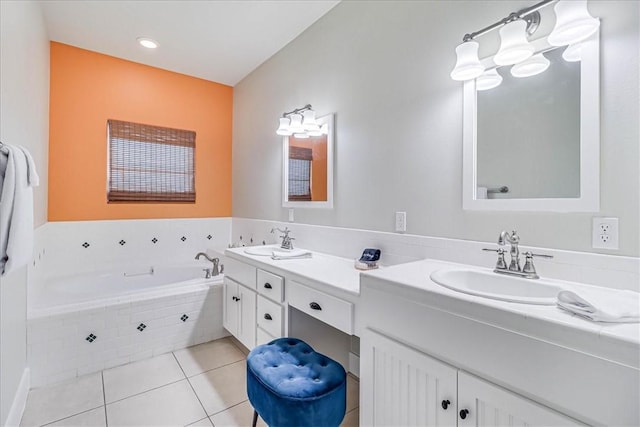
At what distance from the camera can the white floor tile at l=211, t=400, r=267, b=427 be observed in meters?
1.68

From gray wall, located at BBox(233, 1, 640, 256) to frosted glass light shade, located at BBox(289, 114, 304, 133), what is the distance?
0.17 m

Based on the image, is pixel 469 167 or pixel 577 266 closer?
pixel 577 266

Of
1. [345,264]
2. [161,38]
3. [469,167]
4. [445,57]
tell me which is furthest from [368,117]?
[161,38]

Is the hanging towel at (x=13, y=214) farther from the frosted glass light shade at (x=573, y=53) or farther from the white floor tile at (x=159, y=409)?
the frosted glass light shade at (x=573, y=53)

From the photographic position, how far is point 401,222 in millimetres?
1777

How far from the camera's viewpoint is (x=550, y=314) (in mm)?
804

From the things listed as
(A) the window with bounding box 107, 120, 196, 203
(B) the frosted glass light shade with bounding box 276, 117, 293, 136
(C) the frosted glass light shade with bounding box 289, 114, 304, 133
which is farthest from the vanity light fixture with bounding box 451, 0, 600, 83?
(A) the window with bounding box 107, 120, 196, 203

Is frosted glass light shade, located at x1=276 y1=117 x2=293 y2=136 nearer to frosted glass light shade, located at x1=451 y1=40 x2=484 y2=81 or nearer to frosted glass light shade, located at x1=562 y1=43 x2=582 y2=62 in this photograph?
frosted glass light shade, located at x1=451 y1=40 x2=484 y2=81

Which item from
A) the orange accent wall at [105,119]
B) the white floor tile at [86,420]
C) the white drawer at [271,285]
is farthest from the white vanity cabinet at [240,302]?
the orange accent wall at [105,119]

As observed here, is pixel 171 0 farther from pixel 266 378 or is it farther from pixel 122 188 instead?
pixel 266 378

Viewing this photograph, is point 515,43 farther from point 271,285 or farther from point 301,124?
point 271,285

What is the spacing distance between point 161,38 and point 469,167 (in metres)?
2.78

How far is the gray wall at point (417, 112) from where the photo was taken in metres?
1.07

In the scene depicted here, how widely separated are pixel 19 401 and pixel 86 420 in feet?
1.23
